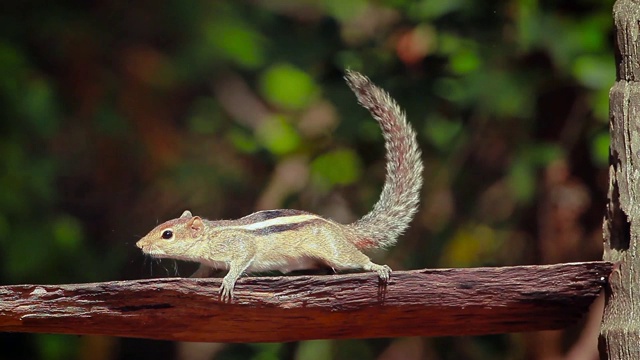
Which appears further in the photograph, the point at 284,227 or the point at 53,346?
the point at 53,346

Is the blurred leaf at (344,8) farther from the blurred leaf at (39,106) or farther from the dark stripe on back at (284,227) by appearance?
the dark stripe on back at (284,227)

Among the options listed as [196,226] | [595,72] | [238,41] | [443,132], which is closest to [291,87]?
[238,41]

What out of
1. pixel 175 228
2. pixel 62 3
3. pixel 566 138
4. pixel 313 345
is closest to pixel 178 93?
pixel 62 3

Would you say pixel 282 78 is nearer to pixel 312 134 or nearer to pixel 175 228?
pixel 312 134

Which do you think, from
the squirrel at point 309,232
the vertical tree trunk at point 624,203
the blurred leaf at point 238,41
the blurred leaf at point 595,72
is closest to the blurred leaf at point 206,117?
the blurred leaf at point 238,41

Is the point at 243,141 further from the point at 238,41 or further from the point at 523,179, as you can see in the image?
the point at 523,179
